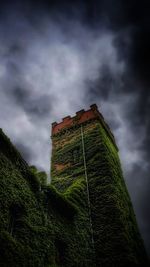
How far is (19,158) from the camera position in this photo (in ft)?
27.3

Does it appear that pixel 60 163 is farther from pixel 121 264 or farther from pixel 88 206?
pixel 121 264

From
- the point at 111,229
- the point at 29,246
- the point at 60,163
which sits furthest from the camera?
the point at 60,163

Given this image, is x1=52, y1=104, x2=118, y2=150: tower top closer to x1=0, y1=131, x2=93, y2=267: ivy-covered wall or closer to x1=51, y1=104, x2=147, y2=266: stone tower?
x1=51, y1=104, x2=147, y2=266: stone tower

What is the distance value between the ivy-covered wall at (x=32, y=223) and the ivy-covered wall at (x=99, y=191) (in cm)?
114

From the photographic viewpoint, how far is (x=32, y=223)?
7.59m

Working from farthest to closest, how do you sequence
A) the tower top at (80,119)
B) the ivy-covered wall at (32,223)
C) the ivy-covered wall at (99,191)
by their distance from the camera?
the tower top at (80,119) < the ivy-covered wall at (99,191) < the ivy-covered wall at (32,223)

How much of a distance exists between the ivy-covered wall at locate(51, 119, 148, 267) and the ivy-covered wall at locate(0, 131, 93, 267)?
1140 millimetres

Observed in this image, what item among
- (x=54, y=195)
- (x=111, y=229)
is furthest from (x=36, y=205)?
(x=111, y=229)

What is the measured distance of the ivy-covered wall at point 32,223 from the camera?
659 centimetres

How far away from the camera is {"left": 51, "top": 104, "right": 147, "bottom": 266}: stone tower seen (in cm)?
1064

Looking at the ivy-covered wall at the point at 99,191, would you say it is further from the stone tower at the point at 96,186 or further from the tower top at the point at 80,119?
the tower top at the point at 80,119

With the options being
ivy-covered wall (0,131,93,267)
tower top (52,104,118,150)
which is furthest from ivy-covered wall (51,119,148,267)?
ivy-covered wall (0,131,93,267)

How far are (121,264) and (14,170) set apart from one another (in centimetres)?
630

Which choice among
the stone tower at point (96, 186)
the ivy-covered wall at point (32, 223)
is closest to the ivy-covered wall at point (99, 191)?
the stone tower at point (96, 186)
